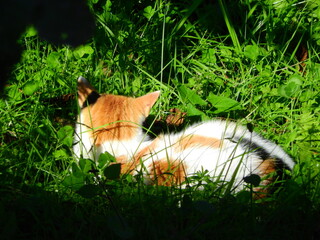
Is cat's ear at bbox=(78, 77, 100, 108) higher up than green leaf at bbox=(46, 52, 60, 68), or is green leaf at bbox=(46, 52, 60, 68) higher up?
green leaf at bbox=(46, 52, 60, 68)

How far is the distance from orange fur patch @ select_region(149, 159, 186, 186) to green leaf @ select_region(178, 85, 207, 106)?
2.43 ft

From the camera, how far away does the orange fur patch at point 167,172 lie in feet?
7.02

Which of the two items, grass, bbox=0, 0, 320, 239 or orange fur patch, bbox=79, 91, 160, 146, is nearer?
grass, bbox=0, 0, 320, 239

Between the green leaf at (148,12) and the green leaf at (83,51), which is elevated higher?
the green leaf at (148,12)

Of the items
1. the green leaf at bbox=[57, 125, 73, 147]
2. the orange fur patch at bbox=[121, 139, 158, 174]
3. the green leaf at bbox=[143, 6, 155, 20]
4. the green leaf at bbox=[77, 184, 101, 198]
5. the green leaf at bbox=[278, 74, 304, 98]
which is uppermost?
the green leaf at bbox=[143, 6, 155, 20]

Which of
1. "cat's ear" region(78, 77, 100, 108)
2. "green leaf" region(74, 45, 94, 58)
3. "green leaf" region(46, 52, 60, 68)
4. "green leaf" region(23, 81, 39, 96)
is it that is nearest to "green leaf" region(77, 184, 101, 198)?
"cat's ear" region(78, 77, 100, 108)

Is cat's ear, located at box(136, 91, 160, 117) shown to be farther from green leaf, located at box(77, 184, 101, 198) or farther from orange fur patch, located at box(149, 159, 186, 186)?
green leaf, located at box(77, 184, 101, 198)

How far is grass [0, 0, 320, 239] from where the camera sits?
1792 mm

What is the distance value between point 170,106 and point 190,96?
0.23 meters

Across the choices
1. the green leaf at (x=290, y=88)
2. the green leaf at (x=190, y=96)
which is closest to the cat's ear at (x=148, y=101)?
the green leaf at (x=190, y=96)

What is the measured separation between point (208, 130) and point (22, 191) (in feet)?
3.93

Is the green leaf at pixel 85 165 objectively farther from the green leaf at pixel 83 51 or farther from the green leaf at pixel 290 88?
the green leaf at pixel 290 88

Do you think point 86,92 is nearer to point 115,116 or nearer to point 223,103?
point 115,116

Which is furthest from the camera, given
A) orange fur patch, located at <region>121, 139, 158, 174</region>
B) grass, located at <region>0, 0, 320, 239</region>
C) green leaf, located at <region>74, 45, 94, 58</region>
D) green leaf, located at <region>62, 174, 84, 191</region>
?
green leaf, located at <region>74, 45, 94, 58</region>
